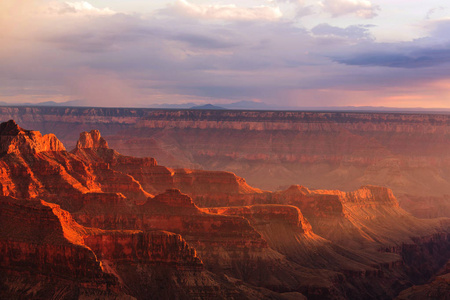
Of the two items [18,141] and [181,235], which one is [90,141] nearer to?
[18,141]

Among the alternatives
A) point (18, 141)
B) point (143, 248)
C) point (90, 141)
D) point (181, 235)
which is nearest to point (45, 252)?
point (143, 248)

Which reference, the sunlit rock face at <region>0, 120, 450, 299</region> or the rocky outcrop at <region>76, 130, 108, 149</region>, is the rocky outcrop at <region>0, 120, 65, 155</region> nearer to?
the sunlit rock face at <region>0, 120, 450, 299</region>

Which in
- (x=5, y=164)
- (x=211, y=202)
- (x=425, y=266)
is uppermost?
(x=5, y=164)

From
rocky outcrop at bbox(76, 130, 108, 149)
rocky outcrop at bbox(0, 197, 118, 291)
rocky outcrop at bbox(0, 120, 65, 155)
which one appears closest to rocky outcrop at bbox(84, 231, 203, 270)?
rocky outcrop at bbox(0, 197, 118, 291)

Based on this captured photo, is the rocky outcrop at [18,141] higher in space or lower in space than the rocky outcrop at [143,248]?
higher

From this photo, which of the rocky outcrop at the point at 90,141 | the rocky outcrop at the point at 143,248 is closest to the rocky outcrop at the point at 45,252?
the rocky outcrop at the point at 143,248

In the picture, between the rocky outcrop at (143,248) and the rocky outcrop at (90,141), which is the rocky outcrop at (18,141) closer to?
the rocky outcrop at (90,141)

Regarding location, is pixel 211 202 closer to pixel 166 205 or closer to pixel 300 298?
pixel 166 205

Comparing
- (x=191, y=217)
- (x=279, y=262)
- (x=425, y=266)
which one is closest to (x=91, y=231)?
(x=191, y=217)
